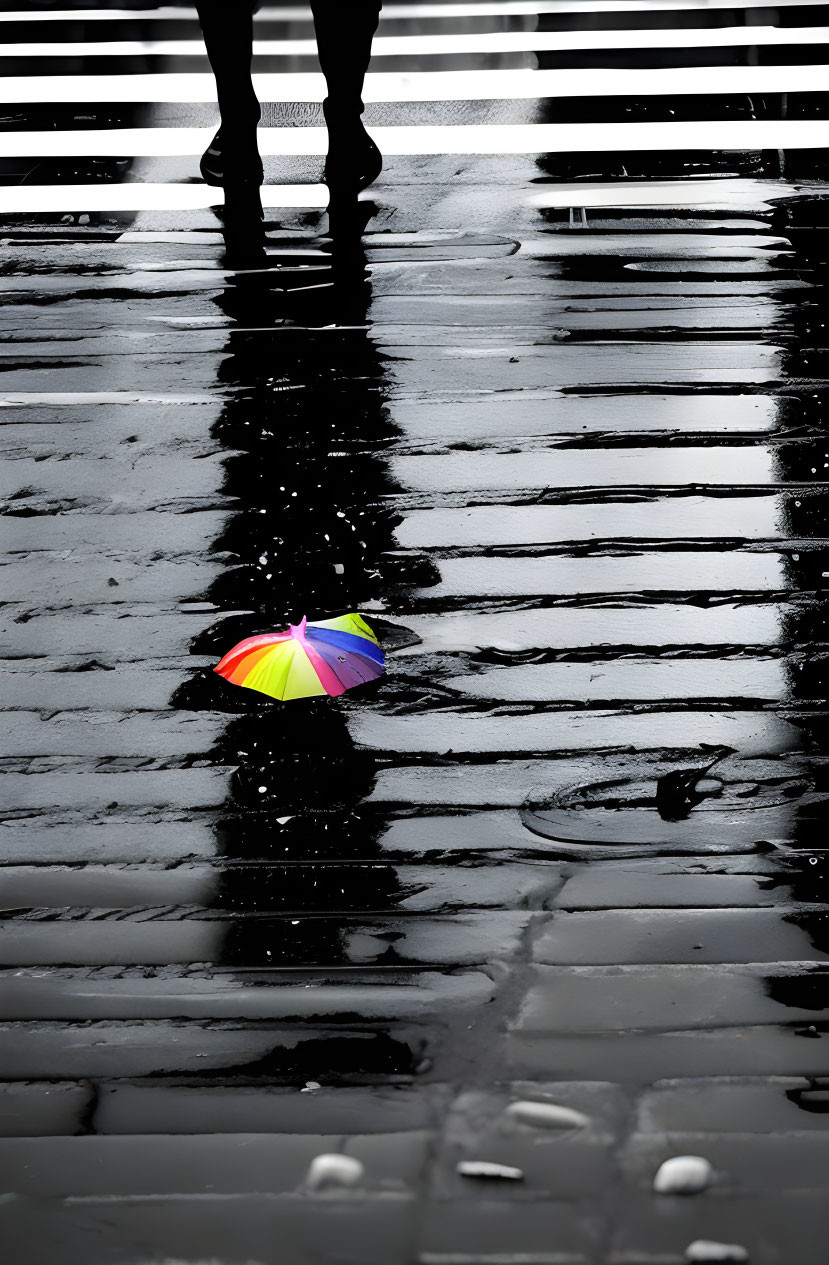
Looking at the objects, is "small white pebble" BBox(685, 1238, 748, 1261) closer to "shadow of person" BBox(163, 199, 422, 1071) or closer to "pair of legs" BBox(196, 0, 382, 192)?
"shadow of person" BBox(163, 199, 422, 1071)

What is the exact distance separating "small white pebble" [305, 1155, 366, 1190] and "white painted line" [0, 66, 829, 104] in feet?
28.4

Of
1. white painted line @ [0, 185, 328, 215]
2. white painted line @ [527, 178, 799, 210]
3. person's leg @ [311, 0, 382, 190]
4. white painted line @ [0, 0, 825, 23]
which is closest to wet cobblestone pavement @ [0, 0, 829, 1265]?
person's leg @ [311, 0, 382, 190]

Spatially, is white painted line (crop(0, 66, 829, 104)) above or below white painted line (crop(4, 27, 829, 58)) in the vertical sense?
below

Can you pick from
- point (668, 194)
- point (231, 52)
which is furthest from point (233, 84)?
point (668, 194)

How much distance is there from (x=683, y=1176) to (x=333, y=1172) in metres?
0.47

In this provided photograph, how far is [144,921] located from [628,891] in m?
0.82

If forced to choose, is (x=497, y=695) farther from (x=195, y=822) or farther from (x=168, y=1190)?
(x=168, y=1190)

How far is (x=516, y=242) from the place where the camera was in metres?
7.11

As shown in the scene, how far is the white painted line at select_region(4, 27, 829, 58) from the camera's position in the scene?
1116cm

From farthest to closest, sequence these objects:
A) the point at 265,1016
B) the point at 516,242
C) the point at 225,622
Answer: the point at 516,242 → the point at 225,622 → the point at 265,1016

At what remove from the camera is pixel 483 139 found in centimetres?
917

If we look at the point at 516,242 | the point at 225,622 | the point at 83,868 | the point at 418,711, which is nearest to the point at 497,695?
the point at 418,711

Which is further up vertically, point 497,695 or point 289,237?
point 289,237

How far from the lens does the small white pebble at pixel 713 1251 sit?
2.19 meters
